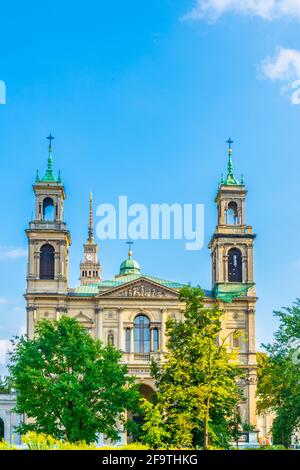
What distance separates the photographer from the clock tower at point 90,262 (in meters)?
148

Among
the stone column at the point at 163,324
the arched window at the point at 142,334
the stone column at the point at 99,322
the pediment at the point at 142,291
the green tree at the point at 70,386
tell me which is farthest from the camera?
the pediment at the point at 142,291

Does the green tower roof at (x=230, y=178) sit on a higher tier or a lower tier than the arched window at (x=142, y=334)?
higher

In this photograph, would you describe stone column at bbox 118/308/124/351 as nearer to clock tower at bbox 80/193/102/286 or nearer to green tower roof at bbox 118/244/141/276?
green tower roof at bbox 118/244/141/276

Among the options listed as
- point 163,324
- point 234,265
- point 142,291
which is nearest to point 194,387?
point 163,324

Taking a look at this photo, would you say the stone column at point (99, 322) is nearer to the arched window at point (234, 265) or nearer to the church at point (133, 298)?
the church at point (133, 298)

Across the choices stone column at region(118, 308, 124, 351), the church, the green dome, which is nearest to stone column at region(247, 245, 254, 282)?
the church

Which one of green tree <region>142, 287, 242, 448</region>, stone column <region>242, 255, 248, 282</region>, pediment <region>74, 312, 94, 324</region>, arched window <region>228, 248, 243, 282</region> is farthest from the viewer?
arched window <region>228, 248, 243, 282</region>

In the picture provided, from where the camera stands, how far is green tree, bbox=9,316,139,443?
39406 millimetres

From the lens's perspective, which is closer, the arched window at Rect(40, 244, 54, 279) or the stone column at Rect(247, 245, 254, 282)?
the arched window at Rect(40, 244, 54, 279)

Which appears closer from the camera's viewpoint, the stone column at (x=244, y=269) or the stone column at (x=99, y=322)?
the stone column at (x=99, y=322)

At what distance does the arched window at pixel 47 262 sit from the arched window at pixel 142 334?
8.22m

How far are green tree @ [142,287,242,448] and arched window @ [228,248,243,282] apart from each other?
1150 inches

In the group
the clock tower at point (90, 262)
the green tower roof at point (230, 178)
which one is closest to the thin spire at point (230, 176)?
the green tower roof at point (230, 178)
